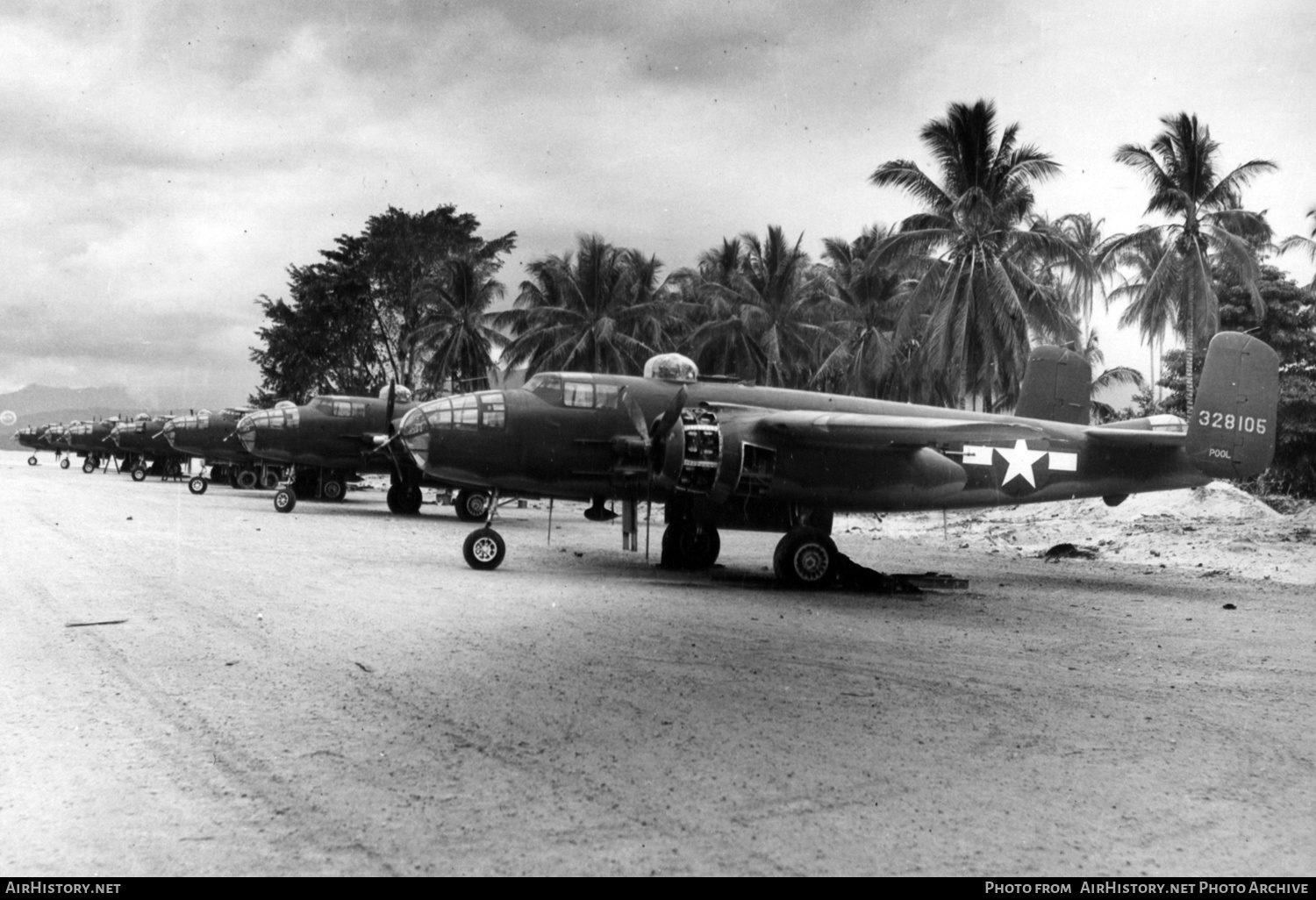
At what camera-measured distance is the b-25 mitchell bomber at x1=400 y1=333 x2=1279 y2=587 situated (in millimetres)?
11445

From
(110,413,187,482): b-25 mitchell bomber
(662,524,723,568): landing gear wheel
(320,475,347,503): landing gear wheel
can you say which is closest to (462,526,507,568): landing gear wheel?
(662,524,723,568): landing gear wheel

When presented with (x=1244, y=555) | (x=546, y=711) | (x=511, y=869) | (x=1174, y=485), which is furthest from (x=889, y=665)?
(x=1244, y=555)

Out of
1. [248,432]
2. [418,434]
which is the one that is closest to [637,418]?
[418,434]

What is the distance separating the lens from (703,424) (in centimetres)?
1104

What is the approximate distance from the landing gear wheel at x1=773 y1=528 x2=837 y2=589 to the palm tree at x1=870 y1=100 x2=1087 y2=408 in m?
21.4

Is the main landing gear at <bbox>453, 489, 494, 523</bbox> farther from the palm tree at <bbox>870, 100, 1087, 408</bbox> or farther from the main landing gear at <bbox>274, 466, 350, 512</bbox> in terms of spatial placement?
the palm tree at <bbox>870, 100, 1087, 408</bbox>

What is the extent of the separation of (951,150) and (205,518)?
27.4 meters

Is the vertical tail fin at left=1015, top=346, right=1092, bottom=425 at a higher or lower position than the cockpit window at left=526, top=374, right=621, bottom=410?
higher

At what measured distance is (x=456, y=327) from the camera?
44750 millimetres

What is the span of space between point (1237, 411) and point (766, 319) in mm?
28709

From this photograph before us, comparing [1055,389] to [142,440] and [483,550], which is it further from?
[142,440]

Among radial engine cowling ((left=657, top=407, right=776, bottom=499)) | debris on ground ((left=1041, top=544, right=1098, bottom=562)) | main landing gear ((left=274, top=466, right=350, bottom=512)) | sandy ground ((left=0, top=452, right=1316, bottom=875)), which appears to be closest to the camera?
sandy ground ((left=0, top=452, right=1316, bottom=875))

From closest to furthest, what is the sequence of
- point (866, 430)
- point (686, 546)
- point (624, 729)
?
point (624, 729) → point (866, 430) → point (686, 546)
